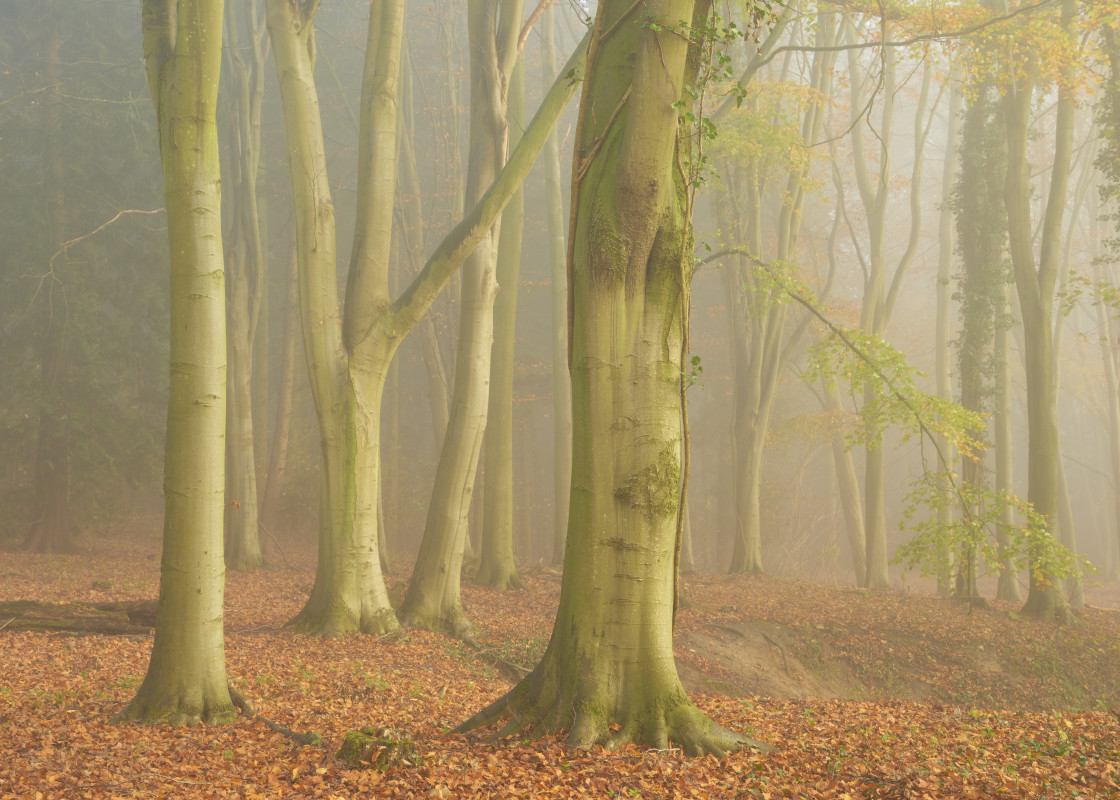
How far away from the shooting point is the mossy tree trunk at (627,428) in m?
3.87

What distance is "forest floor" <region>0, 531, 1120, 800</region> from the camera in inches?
136

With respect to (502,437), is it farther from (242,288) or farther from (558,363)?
(242,288)


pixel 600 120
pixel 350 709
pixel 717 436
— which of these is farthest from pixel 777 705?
pixel 717 436

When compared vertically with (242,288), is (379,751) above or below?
below

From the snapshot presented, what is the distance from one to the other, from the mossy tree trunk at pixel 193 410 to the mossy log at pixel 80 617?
3.31 metres

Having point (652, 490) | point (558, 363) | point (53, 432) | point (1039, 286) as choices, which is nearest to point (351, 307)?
point (652, 490)

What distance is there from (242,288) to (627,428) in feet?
39.1

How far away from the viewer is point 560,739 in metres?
3.82

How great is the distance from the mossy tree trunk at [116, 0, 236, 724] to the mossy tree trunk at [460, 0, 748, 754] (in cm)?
168

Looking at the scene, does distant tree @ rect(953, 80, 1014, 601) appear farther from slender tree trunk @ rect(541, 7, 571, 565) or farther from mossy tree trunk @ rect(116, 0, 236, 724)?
mossy tree trunk @ rect(116, 0, 236, 724)

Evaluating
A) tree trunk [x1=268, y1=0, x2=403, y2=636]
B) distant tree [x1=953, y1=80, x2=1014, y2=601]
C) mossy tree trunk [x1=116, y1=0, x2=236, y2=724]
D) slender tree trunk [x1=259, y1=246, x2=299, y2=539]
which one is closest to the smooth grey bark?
distant tree [x1=953, y1=80, x2=1014, y2=601]

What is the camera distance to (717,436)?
2338 cm

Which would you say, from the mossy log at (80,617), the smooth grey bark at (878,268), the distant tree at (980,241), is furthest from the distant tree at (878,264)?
the mossy log at (80,617)

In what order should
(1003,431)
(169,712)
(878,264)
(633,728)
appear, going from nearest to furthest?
(633,728) → (169,712) → (1003,431) → (878,264)
